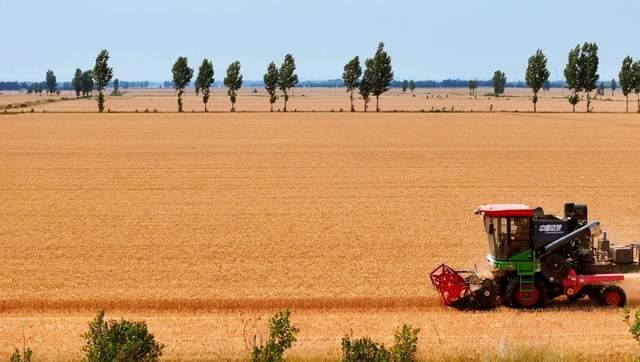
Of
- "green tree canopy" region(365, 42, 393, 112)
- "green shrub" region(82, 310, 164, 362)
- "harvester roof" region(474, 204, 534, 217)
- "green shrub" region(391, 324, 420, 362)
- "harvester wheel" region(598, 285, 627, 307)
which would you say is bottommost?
"harvester wheel" region(598, 285, 627, 307)

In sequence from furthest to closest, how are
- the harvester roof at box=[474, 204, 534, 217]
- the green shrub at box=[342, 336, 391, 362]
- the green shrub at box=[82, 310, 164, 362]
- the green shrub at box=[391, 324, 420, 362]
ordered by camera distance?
the harvester roof at box=[474, 204, 534, 217]
the green shrub at box=[391, 324, 420, 362]
the green shrub at box=[342, 336, 391, 362]
the green shrub at box=[82, 310, 164, 362]

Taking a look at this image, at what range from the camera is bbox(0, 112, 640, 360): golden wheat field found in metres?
21.6

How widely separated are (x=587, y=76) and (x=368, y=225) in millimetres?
128046

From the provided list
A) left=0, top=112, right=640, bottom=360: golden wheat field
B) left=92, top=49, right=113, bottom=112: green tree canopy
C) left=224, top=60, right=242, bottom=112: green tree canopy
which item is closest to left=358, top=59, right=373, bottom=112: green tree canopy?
left=224, top=60, right=242, bottom=112: green tree canopy

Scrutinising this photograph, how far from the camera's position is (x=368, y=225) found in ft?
118

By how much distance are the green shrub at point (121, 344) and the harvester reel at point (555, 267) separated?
11704 millimetres

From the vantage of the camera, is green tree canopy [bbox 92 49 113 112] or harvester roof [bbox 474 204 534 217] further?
green tree canopy [bbox 92 49 113 112]

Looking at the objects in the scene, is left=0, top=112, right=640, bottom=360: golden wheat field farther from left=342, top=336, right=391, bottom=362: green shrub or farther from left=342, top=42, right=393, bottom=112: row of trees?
left=342, top=42, right=393, bottom=112: row of trees

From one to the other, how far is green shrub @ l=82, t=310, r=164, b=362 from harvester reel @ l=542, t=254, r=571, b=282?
11.7 m

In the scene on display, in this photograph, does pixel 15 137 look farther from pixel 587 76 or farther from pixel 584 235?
pixel 587 76

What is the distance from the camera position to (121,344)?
1573cm

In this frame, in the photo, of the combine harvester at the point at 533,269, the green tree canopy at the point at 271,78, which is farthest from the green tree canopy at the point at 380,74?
the combine harvester at the point at 533,269

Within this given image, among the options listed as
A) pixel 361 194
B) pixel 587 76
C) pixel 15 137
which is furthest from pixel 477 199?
pixel 587 76

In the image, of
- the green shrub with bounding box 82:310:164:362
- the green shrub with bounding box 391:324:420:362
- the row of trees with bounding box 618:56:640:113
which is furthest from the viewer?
the row of trees with bounding box 618:56:640:113
